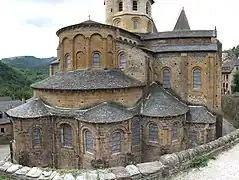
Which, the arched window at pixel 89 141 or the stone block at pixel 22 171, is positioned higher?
the stone block at pixel 22 171

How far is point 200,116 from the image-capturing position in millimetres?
23203

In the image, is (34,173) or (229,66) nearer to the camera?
(34,173)

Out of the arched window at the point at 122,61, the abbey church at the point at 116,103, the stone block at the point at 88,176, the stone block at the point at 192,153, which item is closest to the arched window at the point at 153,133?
the abbey church at the point at 116,103

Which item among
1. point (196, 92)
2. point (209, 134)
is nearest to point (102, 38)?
point (196, 92)

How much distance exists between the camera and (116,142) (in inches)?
750

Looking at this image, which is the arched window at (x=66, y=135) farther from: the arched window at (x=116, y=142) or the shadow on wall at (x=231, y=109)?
the shadow on wall at (x=231, y=109)

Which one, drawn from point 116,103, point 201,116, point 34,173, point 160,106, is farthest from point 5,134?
point 34,173

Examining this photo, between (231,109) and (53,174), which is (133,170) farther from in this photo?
(231,109)

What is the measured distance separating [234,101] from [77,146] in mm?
21628

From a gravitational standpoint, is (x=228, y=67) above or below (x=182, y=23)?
below

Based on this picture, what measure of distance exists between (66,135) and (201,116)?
37.8 ft

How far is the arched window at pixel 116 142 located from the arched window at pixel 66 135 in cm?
370

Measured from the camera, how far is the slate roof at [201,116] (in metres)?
22.8

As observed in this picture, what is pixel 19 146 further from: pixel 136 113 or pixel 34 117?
pixel 136 113
